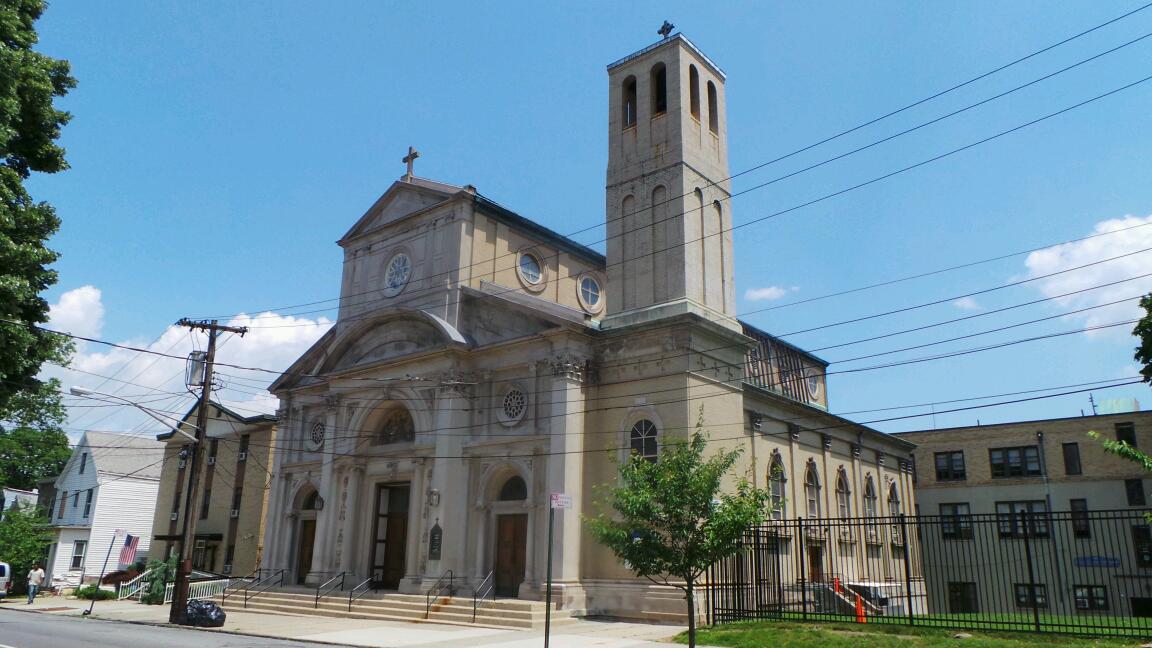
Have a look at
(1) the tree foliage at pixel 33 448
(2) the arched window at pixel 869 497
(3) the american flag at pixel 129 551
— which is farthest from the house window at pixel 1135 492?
(1) the tree foliage at pixel 33 448

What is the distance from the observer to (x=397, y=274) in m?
35.5

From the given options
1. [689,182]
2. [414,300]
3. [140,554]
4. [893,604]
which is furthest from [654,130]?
[140,554]

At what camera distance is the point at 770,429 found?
1357 inches

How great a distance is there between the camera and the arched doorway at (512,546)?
1129 inches

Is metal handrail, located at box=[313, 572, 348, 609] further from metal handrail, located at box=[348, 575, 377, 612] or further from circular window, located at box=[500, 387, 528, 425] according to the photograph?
circular window, located at box=[500, 387, 528, 425]

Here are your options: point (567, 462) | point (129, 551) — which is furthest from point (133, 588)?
point (567, 462)

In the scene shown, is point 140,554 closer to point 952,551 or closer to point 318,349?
point 318,349

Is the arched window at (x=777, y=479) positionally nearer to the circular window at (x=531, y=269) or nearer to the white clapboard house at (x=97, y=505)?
the circular window at (x=531, y=269)

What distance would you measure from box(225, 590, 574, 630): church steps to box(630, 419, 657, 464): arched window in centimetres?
550

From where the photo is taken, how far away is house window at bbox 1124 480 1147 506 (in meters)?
44.2

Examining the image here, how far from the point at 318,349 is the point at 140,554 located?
2224 cm

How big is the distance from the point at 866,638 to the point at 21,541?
155 ft

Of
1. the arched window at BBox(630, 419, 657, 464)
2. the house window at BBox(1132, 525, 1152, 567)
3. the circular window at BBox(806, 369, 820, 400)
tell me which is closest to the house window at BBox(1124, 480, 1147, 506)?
the house window at BBox(1132, 525, 1152, 567)

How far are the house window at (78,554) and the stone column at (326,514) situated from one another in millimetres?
27447
